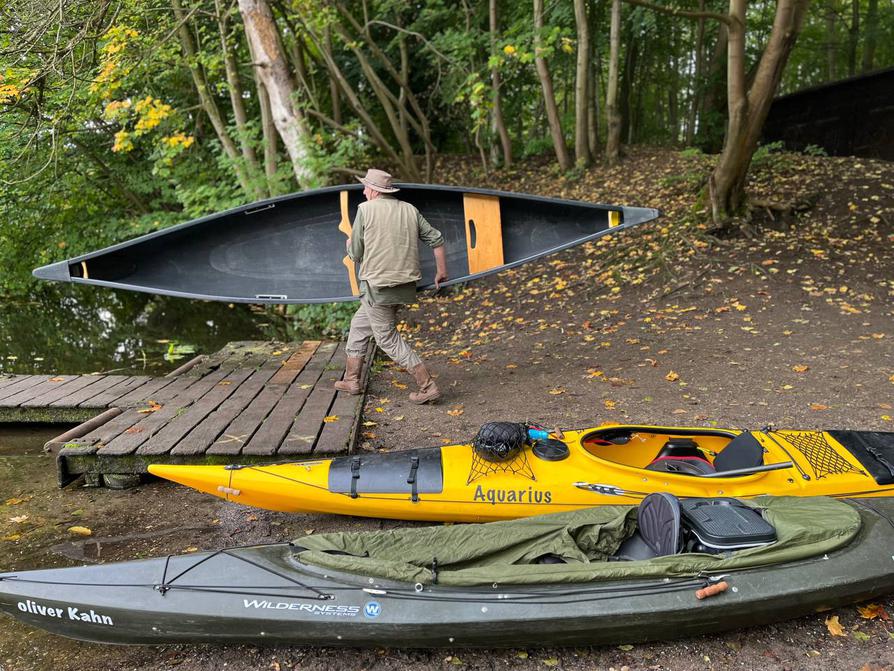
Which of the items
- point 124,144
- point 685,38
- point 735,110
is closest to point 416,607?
point 735,110

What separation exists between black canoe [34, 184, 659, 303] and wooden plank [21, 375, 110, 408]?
104cm

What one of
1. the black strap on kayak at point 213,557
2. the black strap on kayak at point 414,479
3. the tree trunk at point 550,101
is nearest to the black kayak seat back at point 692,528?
the black strap on kayak at point 414,479

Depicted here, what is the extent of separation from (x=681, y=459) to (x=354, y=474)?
206 centimetres

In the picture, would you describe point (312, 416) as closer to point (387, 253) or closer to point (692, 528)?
point (387, 253)

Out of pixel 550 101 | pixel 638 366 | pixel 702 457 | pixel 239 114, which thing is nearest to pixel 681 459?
pixel 702 457

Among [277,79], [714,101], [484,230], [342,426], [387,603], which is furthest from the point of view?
[714,101]

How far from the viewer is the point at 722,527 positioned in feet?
9.40

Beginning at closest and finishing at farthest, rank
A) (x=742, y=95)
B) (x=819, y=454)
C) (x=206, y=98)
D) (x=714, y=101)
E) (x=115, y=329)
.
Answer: (x=819, y=454) < (x=742, y=95) < (x=206, y=98) < (x=115, y=329) < (x=714, y=101)

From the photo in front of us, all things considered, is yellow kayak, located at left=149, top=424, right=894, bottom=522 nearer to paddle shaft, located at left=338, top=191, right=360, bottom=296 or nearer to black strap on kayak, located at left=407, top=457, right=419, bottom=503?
black strap on kayak, located at left=407, top=457, right=419, bottom=503

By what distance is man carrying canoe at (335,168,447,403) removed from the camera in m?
4.97

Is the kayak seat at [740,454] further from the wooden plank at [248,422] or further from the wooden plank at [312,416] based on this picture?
the wooden plank at [248,422]

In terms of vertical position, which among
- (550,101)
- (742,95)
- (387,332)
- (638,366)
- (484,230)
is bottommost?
(638,366)

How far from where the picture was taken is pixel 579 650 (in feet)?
9.05

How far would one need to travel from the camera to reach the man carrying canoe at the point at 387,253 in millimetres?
4969
